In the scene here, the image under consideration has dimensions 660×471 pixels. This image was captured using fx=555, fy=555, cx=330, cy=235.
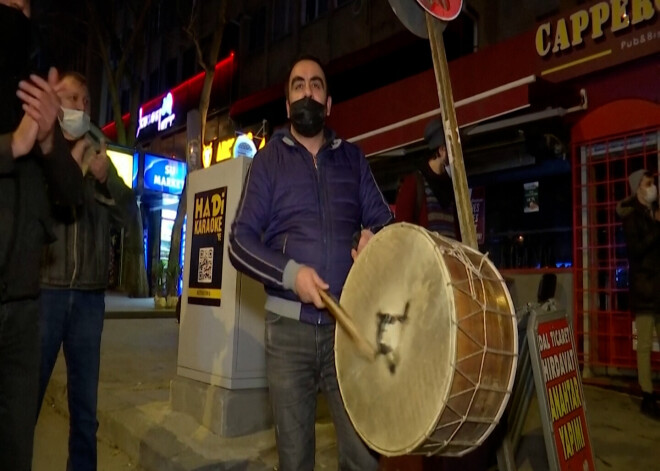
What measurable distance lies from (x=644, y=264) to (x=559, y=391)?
9.22 ft

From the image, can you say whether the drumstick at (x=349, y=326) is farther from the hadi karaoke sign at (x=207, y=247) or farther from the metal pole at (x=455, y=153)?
the hadi karaoke sign at (x=207, y=247)

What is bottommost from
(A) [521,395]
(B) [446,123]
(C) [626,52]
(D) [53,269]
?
(A) [521,395]

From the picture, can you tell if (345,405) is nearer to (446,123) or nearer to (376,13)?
(446,123)

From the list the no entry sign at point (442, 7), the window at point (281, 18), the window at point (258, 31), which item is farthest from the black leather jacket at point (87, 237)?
the window at point (258, 31)

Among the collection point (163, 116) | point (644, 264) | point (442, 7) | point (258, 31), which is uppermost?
point (258, 31)

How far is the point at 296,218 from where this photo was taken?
2.23 m

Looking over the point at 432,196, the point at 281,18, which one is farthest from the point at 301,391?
the point at 281,18

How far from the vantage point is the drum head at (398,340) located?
1725mm

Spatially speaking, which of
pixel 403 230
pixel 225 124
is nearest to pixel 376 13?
pixel 225 124

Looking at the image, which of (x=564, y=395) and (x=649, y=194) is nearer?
(x=564, y=395)

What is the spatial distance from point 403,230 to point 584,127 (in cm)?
570

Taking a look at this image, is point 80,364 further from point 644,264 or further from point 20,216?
point 644,264

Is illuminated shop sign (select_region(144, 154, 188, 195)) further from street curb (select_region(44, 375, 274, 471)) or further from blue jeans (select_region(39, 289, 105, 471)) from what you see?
blue jeans (select_region(39, 289, 105, 471))

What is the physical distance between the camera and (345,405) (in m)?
2.09
